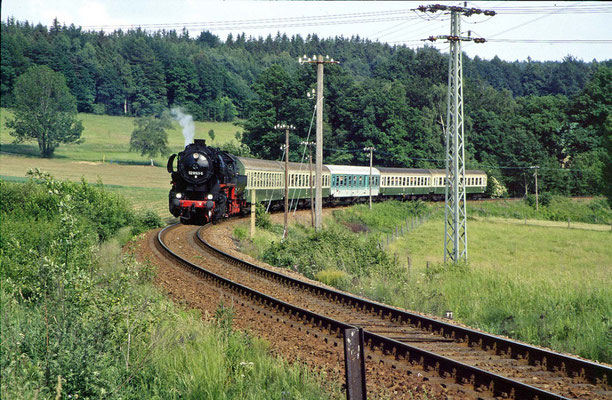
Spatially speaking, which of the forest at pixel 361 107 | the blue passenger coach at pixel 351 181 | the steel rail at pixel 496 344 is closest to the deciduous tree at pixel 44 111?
the forest at pixel 361 107

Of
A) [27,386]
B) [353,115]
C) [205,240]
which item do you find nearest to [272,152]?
[353,115]

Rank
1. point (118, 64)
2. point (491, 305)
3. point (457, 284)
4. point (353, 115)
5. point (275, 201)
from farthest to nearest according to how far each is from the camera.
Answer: point (118, 64)
point (353, 115)
point (275, 201)
point (457, 284)
point (491, 305)

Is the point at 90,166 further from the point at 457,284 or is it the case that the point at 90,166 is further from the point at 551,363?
the point at 551,363

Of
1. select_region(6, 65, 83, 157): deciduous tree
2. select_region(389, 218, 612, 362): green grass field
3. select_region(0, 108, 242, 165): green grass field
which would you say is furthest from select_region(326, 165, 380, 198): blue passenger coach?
select_region(6, 65, 83, 157): deciduous tree

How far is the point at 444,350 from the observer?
403 inches

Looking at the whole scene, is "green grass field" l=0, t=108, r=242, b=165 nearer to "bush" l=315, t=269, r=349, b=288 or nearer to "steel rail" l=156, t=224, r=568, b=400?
"bush" l=315, t=269, r=349, b=288

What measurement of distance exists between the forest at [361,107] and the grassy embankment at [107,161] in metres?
5.61

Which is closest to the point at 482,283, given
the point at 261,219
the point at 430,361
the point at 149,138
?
the point at 430,361

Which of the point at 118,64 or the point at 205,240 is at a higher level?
the point at 118,64

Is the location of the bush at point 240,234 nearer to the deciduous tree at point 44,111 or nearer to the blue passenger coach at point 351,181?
the blue passenger coach at point 351,181

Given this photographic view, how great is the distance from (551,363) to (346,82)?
277 ft

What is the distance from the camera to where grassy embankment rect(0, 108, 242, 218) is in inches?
2347

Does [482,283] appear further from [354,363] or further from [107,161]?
[107,161]

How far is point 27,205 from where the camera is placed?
17766 millimetres
